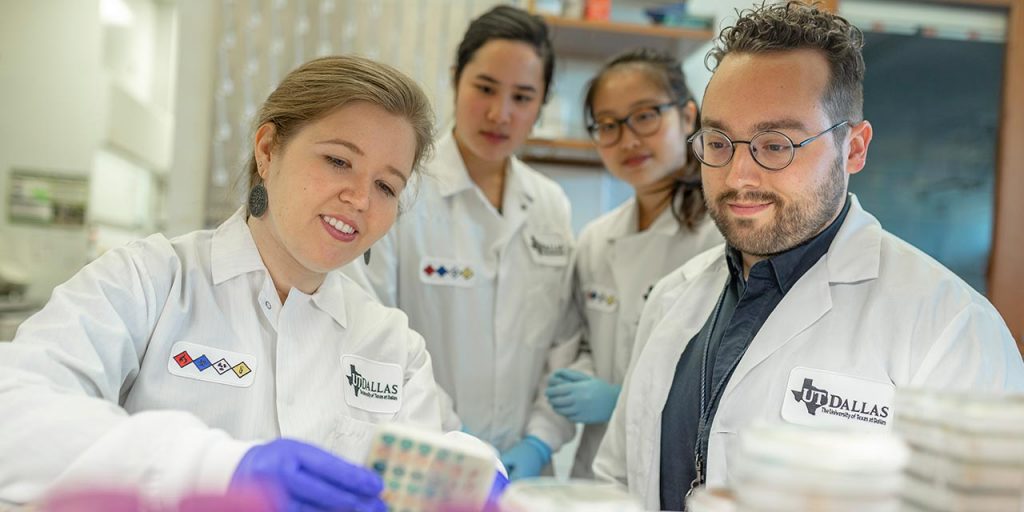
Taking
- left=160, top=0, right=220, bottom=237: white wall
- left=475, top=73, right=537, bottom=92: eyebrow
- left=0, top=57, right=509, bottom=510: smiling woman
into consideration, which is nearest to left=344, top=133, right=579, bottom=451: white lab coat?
left=475, top=73, right=537, bottom=92: eyebrow

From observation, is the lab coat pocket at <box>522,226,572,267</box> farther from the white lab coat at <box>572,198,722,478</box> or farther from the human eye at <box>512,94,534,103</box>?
the human eye at <box>512,94,534,103</box>

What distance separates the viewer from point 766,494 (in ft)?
2.10

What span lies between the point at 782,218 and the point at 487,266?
956 mm

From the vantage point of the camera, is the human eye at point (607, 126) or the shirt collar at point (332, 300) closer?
the shirt collar at point (332, 300)

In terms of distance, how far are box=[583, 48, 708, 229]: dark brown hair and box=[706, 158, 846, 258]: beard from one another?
0.60m

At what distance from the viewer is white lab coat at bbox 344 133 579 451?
6.86 ft

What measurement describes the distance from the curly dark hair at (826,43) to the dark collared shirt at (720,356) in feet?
0.67

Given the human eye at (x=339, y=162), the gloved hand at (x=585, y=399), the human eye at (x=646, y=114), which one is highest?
the human eye at (x=646, y=114)

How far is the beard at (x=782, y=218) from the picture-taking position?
1.38 metres

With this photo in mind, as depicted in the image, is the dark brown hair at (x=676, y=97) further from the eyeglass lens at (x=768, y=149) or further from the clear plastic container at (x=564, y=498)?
the clear plastic container at (x=564, y=498)

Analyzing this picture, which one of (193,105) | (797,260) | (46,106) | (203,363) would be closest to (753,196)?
(797,260)

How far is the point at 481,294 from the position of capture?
2.13 metres

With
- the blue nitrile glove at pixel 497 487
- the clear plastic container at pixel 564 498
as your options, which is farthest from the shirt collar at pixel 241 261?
the clear plastic container at pixel 564 498

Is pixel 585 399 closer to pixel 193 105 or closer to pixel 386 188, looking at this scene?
pixel 386 188
